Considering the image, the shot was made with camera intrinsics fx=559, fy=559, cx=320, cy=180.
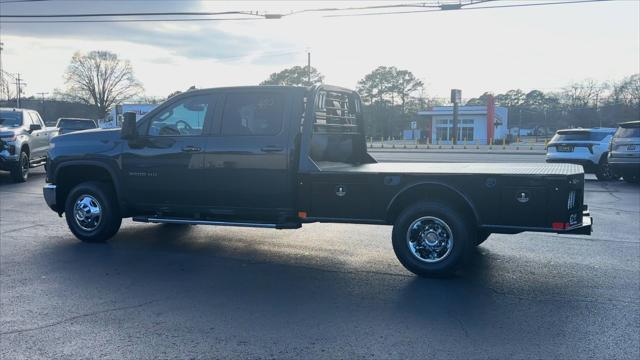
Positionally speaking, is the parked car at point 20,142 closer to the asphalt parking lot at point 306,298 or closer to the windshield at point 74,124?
the asphalt parking lot at point 306,298

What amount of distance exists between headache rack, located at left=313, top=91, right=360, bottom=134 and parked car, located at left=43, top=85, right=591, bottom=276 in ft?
0.05

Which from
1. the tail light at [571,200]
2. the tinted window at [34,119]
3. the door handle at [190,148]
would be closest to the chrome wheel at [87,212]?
the door handle at [190,148]

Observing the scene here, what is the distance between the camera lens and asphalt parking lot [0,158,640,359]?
4234 millimetres

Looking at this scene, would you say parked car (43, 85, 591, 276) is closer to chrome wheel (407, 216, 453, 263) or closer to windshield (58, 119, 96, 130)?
chrome wheel (407, 216, 453, 263)

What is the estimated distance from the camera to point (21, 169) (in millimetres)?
15422

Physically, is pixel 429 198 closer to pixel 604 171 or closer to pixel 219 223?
pixel 219 223

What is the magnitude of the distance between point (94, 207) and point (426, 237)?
14.9ft

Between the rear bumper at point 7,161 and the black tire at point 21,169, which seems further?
the black tire at point 21,169

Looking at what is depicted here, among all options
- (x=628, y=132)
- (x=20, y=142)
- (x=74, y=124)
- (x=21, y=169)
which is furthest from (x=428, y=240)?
(x=74, y=124)

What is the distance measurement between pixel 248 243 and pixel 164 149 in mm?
1788

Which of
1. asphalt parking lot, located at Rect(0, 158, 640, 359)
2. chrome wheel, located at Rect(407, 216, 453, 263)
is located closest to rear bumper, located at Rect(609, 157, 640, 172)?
asphalt parking lot, located at Rect(0, 158, 640, 359)

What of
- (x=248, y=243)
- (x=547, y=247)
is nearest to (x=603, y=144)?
(x=547, y=247)

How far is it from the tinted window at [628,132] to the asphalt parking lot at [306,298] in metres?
7.36

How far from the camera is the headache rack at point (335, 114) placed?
7.04 m
